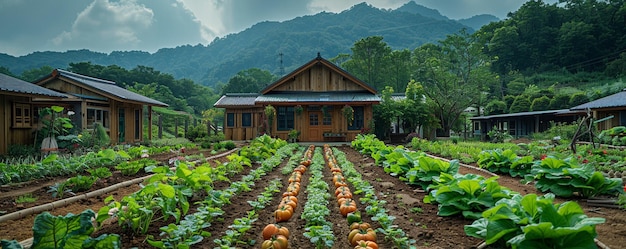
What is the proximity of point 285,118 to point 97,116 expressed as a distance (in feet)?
29.8

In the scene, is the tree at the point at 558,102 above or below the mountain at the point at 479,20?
below

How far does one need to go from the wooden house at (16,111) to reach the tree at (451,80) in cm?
2056

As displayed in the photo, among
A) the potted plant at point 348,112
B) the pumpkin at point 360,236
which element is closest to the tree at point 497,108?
the potted plant at point 348,112

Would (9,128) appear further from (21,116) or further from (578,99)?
(578,99)

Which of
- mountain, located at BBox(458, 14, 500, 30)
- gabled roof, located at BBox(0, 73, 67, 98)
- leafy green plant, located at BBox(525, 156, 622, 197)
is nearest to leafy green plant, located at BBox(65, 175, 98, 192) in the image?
gabled roof, located at BBox(0, 73, 67, 98)

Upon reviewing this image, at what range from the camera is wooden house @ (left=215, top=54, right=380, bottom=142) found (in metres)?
19.0

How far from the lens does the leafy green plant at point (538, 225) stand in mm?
2533

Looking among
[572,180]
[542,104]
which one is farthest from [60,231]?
[542,104]

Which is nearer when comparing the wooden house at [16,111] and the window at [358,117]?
the wooden house at [16,111]

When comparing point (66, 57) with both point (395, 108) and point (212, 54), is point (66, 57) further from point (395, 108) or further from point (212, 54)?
A: point (395, 108)

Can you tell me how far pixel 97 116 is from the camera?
16125 millimetres

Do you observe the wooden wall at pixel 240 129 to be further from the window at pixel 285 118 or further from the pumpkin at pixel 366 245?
the pumpkin at pixel 366 245

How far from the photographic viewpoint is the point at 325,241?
330cm

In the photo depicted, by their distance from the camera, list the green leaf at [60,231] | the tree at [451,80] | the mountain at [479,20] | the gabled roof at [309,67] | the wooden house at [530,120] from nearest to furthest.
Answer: the green leaf at [60,231] → the gabled roof at [309,67] → the tree at [451,80] → the wooden house at [530,120] → the mountain at [479,20]
